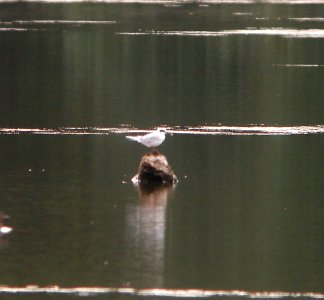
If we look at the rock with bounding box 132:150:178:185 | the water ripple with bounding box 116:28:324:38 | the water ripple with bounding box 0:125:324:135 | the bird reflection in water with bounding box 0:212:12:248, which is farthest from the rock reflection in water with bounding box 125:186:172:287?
the water ripple with bounding box 116:28:324:38

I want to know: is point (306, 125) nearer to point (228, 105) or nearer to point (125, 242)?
point (228, 105)

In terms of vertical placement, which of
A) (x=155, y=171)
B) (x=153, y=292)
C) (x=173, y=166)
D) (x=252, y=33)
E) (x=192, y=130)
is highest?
(x=153, y=292)

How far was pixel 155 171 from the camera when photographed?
2719cm

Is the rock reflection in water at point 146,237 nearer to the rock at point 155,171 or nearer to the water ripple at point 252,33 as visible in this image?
the rock at point 155,171

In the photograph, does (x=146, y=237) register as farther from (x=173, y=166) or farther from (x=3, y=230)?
(x=173, y=166)

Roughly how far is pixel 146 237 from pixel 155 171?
5030mm

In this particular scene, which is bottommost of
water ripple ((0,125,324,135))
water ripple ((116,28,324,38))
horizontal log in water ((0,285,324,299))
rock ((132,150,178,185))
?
water ripple ((116,28,324,38))

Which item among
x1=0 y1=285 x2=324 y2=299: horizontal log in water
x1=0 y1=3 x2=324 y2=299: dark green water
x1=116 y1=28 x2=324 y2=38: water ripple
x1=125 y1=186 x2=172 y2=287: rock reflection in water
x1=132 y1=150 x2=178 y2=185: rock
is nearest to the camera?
x1=0 y1=285 x2=324 y2=299: horizontal log in water

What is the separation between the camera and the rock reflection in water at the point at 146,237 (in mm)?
19672

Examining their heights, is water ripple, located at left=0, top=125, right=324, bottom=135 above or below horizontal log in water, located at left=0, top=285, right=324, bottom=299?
below

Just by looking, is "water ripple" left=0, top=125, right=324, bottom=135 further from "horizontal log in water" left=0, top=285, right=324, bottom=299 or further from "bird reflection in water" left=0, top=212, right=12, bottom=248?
"horizontal log in water" left=0, top=285, right=324, bottom=299

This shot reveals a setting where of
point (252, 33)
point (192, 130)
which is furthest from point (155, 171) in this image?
point (252, 33)

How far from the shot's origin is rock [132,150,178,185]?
26.8 m

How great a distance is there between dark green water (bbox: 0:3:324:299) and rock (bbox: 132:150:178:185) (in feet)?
1.12
